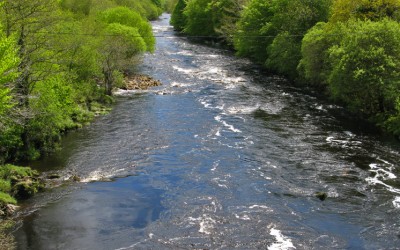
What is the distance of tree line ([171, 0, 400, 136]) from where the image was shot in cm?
3666

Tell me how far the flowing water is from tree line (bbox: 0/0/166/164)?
1997 mm


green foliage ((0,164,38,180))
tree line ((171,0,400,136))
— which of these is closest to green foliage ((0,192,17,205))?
green foliage ((0,164,38,180))

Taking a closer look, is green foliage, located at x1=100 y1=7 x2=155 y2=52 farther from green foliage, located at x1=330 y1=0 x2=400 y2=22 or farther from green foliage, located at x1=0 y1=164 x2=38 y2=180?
green foliage, located at x1=0 y1=164 x2=38 y2=180

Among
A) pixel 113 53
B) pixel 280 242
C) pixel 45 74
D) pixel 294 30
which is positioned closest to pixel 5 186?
pixel 45 74

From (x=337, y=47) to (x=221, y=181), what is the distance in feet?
69.7

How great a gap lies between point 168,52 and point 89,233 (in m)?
57.5

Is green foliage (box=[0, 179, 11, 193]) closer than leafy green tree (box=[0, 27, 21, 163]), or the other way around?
leafy green tree (box=[0, 27, 21, 163])

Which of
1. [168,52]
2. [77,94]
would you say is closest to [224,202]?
[77,94]

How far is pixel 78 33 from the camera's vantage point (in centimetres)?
4331

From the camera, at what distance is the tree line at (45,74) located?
2648 cm

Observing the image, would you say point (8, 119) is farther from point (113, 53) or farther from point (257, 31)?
point (257, 31)

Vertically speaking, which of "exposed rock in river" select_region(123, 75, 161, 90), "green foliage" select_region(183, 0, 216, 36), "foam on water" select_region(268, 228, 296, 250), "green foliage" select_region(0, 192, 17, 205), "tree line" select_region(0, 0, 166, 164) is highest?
"green foliage" select_region(183, 0, 216, 36)

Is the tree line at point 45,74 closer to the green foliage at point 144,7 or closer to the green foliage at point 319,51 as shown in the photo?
the green foliage at point 319,51

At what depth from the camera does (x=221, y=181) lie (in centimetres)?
2705
